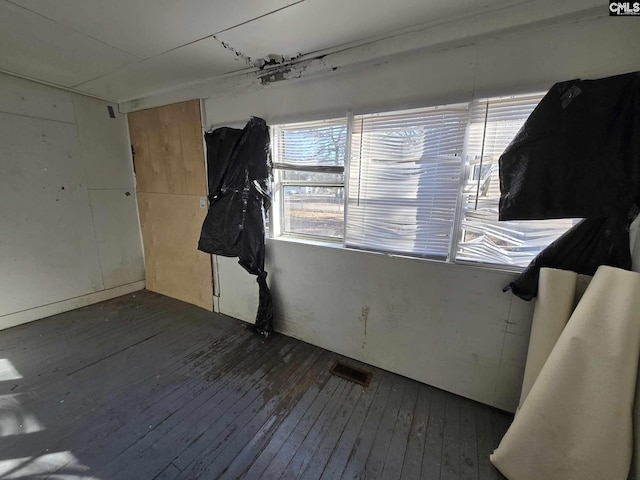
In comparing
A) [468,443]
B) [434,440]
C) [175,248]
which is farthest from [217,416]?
[175,248]

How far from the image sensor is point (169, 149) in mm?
2916

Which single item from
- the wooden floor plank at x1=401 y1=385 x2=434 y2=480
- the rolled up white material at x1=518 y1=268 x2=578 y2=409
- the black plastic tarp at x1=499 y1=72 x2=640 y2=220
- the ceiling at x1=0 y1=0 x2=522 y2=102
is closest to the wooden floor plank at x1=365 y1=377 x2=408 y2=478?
the wooden floor plank at x1=401 y1=385 x2=434 y2=480

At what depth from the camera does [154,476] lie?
4.32ft

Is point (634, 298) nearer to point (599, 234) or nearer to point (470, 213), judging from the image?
point (599, 234)

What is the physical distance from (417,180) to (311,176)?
91cm

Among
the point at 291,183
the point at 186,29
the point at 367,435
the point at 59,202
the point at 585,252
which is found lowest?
the point at 367,435

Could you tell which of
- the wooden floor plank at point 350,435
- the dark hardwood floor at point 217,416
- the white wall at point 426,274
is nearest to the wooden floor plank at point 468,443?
the dark hardwood floor at point 217,416

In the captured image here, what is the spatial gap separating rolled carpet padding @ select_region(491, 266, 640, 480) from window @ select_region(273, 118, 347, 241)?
1.55 metres

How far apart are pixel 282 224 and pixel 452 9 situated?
194 centimetres

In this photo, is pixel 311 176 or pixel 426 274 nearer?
pixel 426 274

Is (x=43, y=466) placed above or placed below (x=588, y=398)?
below

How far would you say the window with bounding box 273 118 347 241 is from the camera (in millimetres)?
2125

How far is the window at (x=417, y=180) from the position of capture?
1578 mm

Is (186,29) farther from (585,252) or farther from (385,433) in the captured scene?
(385,433)
